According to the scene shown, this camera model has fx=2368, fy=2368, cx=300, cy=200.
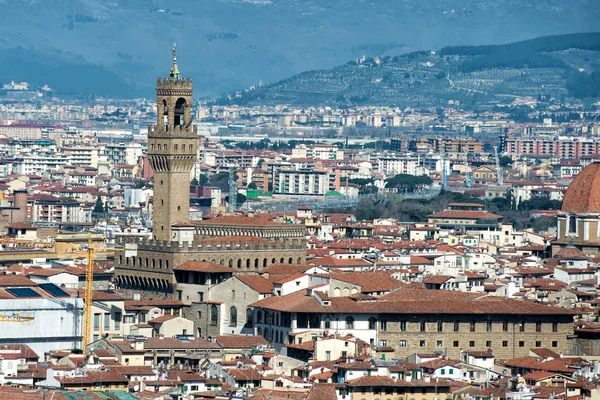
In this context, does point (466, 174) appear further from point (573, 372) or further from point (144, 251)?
point (573, 372)

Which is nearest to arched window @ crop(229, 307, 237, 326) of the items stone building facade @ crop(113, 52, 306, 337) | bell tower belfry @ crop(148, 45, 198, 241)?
stone building facade @ crop(113, 52, 306, 337)

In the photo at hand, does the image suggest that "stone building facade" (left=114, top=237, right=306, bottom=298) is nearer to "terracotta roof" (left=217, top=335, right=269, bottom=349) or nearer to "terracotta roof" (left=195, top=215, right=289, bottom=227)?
"terracotta roof" (left=195, top=215, right=289, bottom=227)

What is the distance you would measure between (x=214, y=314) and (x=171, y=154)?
33.6ft

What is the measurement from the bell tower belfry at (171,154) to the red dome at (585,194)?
1974 cm

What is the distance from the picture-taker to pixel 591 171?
83375 mm

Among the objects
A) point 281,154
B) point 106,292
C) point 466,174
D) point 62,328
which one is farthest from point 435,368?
point 281,154

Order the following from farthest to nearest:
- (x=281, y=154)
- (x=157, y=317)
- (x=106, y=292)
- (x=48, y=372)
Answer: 1. (x=281, y=154)
2. (x=106, y=292)
3. (x=157, y=317)
4. (x=48, y=372)

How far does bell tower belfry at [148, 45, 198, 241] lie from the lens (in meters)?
65.2

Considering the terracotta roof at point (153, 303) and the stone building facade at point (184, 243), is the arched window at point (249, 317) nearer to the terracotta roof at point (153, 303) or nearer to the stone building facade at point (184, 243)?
the stone building facade at point (184, 243)

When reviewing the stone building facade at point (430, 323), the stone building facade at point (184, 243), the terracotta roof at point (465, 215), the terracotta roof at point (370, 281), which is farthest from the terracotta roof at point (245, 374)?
the terracotta roof at point (465, 215)

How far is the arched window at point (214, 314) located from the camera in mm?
56584

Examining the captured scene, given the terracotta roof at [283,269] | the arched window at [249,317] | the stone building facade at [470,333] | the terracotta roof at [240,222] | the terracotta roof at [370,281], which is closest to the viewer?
the stone building facade at [470,333]

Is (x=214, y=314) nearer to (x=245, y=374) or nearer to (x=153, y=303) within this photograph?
(x=153, y=303)

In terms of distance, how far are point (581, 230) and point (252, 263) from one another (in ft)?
73.2
